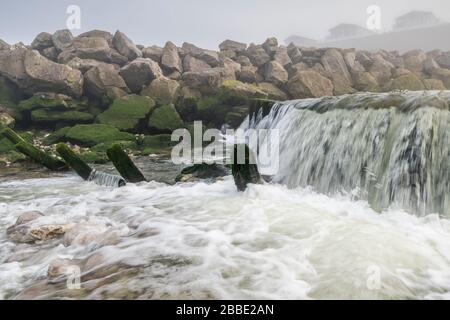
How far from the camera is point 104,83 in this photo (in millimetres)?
23203

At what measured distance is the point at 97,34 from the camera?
3544 cm

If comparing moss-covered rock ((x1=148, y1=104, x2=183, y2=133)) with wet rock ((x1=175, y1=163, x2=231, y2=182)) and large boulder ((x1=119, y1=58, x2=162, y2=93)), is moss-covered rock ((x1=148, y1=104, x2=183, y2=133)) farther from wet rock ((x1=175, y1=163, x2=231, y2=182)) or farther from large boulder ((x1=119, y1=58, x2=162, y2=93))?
wet rock ((x1=175, y1=163, x2=231, y2=182))

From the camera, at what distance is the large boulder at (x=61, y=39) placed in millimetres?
33688

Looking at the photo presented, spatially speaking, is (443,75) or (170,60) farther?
(443,75)

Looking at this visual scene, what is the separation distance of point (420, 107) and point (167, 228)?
5.48m

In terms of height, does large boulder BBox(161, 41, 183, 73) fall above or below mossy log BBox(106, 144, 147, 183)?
above

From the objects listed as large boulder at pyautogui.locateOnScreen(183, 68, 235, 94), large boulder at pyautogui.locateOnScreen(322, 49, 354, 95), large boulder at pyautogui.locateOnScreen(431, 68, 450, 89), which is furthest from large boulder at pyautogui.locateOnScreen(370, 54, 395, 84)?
large boulder at pyautogui.locateOnScreen(183, 68, 235, 94)

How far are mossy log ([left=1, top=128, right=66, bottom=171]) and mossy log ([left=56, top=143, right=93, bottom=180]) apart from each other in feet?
6.82

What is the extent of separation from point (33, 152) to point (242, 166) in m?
8.02

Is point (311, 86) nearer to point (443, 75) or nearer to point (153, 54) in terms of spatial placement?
point (153, 54)

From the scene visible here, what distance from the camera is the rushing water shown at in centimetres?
407

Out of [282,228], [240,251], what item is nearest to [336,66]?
[282,228]
